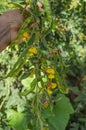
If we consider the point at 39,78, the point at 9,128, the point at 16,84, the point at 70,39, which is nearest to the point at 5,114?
the point at 9,128

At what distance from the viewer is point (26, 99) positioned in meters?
2.00

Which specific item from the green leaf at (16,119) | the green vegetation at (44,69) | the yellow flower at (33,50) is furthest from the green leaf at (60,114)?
the yellow flower at (33,50)

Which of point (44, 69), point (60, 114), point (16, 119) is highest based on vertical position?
point (44, 69)

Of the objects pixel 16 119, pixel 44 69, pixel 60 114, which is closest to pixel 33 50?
pixel 44 69

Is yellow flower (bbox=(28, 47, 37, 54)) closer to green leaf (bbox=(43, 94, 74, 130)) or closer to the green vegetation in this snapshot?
the green vegetation

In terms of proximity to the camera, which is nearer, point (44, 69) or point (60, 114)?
point (44, 69)

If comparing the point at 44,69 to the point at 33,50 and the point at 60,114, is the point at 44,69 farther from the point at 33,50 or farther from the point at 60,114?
the point at 60,114

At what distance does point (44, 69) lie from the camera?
107 centimetres

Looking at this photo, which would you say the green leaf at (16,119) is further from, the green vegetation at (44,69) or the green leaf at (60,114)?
the green leaf at (60,114)

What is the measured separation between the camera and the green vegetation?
1018 mm

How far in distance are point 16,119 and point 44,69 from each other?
1105mm

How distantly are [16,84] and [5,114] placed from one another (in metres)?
0.25

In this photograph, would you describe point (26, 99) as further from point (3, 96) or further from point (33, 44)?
point (33, 44)

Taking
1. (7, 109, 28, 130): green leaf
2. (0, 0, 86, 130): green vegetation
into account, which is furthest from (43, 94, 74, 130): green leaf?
(7, 109, 28, 130): green leaf
